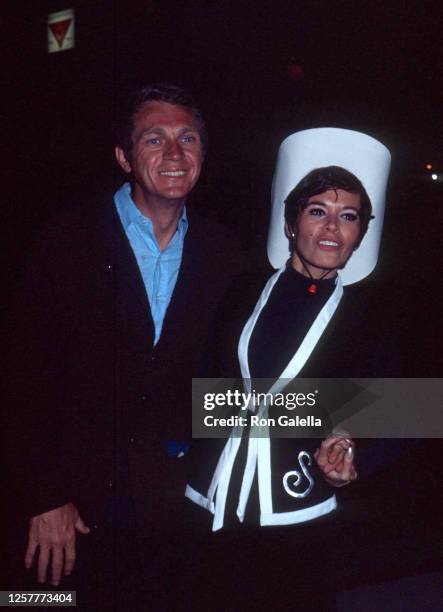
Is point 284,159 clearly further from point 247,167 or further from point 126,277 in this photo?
point 247,167

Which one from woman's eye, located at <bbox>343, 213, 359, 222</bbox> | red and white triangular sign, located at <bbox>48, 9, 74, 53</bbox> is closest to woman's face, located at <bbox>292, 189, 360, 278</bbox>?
woman's eye, located at <bbox>343, 213, 359, 222</bbox>

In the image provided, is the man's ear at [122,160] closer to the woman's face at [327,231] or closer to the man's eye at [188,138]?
the man's eye at [188,138]

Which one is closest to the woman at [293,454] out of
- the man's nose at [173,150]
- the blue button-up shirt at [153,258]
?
the blue button-up shirt at [153,258]

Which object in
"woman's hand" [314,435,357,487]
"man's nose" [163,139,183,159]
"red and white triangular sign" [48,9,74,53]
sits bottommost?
"woman's hand" [314,435,357,487]

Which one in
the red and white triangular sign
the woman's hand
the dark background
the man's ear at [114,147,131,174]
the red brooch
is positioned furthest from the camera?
the red and white triangular sign

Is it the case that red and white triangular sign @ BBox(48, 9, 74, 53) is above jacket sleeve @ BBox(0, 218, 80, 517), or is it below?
above

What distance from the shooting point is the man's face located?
131 cm

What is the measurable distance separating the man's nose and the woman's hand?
718 millimetres

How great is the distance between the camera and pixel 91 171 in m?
3.21

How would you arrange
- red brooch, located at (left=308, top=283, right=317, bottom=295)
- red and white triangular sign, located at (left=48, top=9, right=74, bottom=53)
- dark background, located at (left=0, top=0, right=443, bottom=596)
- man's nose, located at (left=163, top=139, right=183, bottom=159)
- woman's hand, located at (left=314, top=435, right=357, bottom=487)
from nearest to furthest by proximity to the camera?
1. woman's hand, located at (left=314, top=435, right=357, bottom=487)
2. red brooch, located at (left=308, top=283, right=317, bottom=295)
3. man's nose, located at (left=163, top=139, right=183, bottom=159)
4. dark background, located at (left=0, top=0, right=443, bottom=596)
5. red and white triangular sign, located at (left=48, top=9, right=74, bottom=53)

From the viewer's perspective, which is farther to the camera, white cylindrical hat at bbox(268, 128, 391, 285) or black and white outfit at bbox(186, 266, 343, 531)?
white cylindrical hat at bbox(268, 128, 391, 285)

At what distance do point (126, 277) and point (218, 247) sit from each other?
0.27 meters

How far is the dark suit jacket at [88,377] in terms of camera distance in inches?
47.6

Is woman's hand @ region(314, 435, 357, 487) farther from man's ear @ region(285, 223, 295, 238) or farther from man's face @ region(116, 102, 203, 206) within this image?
man's face @ region(116, 102, 203, 206)
